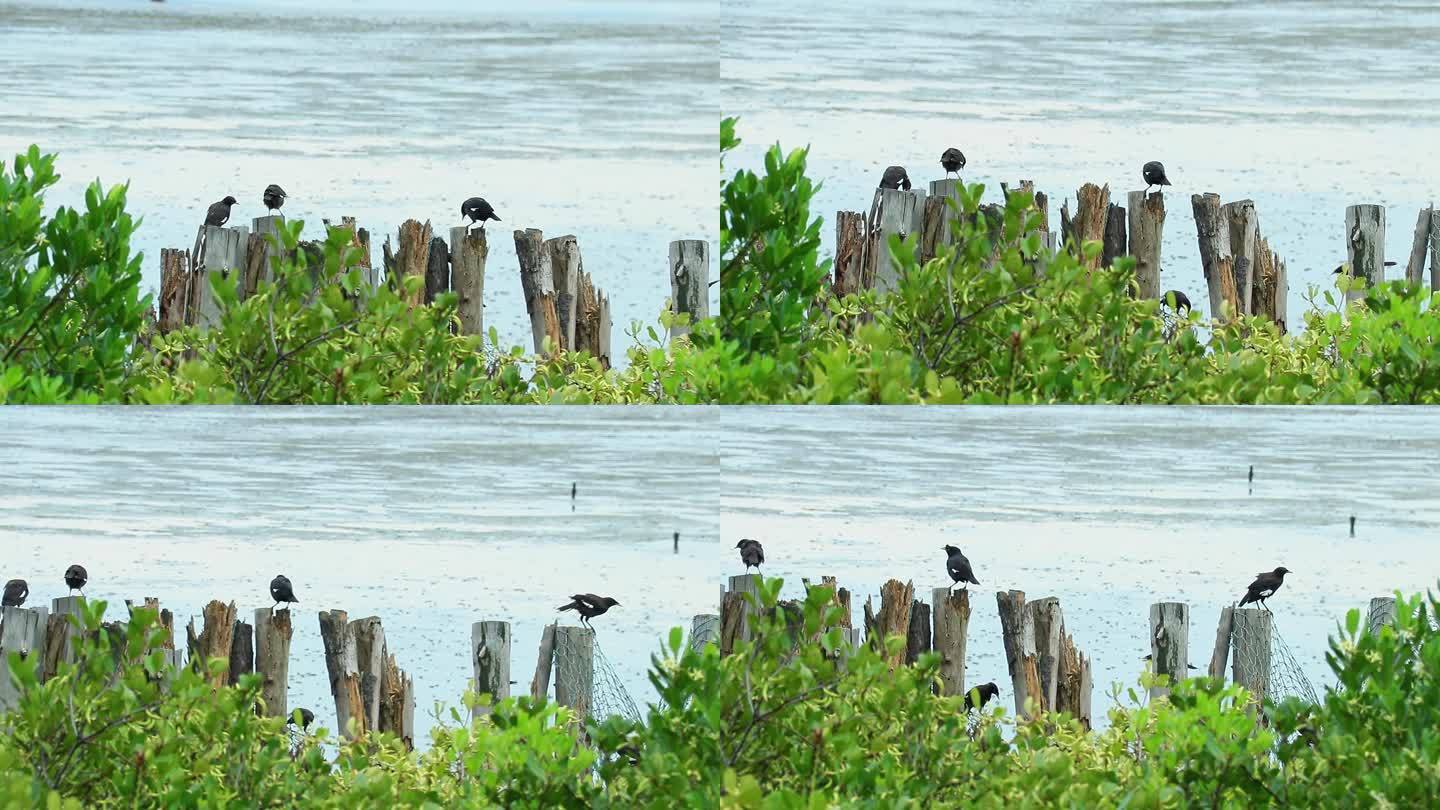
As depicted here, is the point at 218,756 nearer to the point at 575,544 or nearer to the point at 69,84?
the point at 575,544

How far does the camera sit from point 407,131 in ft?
15.2

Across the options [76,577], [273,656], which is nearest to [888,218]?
[273,656]

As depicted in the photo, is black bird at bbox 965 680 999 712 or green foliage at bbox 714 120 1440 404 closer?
green foliage at bbox 714 120 1440 404

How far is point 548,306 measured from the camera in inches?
183

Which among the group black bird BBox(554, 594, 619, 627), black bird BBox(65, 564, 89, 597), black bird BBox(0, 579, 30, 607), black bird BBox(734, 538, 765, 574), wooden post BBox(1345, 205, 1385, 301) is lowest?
black bird BBox(554, 594, 619, 627)

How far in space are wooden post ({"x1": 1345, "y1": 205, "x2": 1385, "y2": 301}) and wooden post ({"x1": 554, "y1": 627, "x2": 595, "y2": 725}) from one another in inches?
90.6

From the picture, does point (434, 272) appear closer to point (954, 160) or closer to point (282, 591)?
point (282, 591)

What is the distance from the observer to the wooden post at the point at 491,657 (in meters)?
4.61

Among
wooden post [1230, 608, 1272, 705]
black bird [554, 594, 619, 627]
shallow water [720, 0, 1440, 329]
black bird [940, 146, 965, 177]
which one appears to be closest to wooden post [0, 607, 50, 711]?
black bird [554, 594, 619, 627]

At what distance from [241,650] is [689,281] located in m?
1.62

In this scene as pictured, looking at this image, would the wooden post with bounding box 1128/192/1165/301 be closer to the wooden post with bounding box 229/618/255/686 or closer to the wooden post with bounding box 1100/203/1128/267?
Answer: the wooden post with bounding box 1100/203/1128/267

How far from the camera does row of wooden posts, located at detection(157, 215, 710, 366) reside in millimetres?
4617

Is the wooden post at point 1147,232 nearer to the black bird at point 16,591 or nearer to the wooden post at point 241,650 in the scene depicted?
the wooden post at point 241,650

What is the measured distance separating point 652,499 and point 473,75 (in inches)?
51.1
